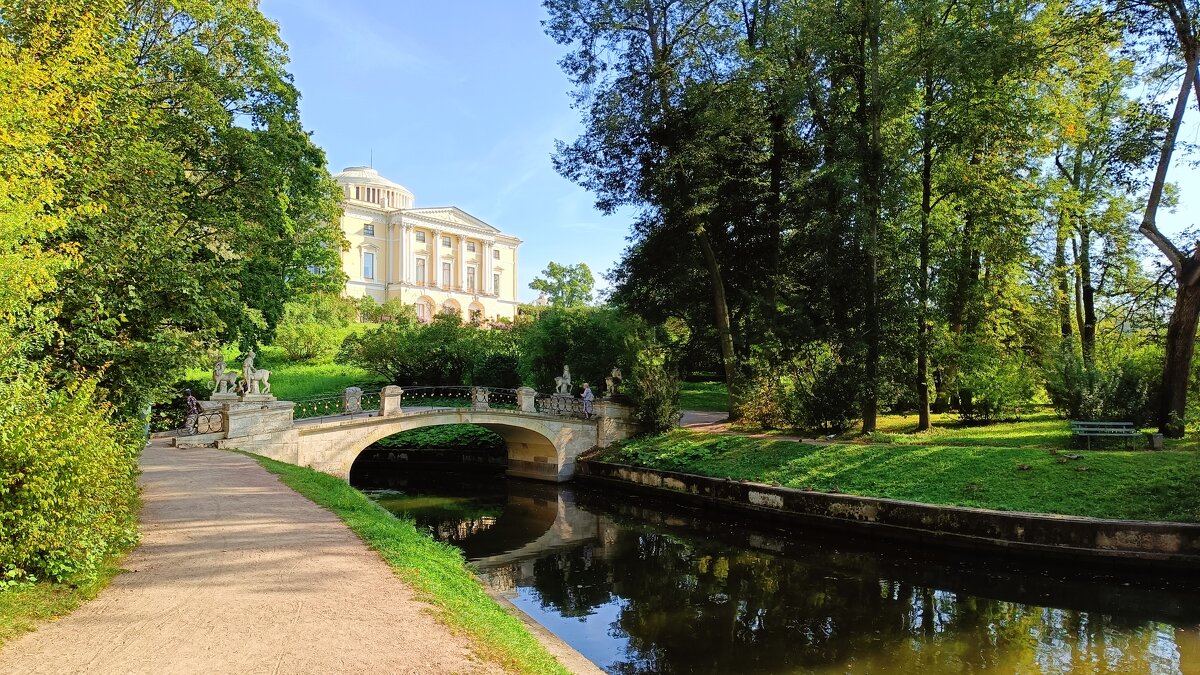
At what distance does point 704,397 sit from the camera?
34.1m

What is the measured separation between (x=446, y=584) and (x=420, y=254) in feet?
225

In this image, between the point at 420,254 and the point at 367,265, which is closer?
the point at 367,265

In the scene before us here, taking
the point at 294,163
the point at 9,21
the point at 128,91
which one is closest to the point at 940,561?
the point at 128,91

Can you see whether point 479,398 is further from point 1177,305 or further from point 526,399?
point 1177,305

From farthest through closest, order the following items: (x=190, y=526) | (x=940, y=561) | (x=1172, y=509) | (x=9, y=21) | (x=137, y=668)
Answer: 1. (x=940, y=561)
2. (x=1172, y=509)
3. (x=190, y=526)
4. (x=9, y=21)
5. (x=137, y=668)

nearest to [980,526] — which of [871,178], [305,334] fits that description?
[871,178]

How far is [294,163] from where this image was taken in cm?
2036

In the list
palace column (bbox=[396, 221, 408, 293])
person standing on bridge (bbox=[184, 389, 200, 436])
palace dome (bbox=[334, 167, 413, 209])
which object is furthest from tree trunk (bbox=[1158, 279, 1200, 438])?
palace dome (bbox=[334, 167, 413, 209])

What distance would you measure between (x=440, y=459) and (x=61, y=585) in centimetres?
2334

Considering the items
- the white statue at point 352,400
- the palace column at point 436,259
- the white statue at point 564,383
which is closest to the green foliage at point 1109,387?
the white statue at point 564,383

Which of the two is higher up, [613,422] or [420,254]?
[420,254]

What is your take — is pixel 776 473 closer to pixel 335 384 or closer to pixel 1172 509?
pixel 1172 509

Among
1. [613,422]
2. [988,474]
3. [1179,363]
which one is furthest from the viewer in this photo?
[613,422]

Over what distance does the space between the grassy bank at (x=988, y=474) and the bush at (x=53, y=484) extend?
46.5 feet
